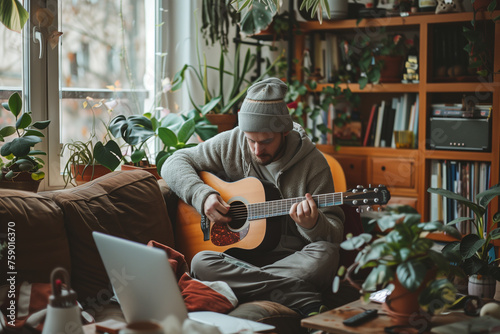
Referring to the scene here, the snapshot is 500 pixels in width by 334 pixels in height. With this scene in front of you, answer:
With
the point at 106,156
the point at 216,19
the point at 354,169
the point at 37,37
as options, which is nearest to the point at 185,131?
the point at 106,156

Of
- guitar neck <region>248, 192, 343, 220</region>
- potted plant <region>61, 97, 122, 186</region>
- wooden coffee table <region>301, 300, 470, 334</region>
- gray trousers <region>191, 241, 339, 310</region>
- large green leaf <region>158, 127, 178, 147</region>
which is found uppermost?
large green leaf <region>158, 127, 178, 147</region>

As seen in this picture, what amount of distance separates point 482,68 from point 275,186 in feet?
5.78

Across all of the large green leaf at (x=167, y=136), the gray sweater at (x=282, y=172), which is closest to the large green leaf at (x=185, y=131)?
the large green leaf at (x=167, y=136)

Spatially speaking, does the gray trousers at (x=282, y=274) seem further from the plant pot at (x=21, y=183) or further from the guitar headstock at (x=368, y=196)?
the plant pot at (x=21, y=183)

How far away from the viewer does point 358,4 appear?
3.70 metres

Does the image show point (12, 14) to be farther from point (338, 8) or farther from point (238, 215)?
point (338, 8)

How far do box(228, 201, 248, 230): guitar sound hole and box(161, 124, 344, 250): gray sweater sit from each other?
0.11 meters

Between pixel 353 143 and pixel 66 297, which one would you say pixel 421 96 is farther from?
pixel 66 297

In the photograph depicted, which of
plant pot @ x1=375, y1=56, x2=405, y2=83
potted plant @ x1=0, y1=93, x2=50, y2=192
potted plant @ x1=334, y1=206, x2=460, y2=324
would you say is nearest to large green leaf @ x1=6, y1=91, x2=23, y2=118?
potted plant @ x1=0, y1=93, x2=50, y2=192

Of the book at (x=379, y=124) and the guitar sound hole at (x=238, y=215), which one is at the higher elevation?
the book at (x=379, y=124)

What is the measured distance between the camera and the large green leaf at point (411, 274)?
4.50 feet

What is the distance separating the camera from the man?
210 cm

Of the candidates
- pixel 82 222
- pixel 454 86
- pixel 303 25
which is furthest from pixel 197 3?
pixel 82 222

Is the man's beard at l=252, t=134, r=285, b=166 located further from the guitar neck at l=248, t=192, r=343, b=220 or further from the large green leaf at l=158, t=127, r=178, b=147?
the large green leaf at l=158, t=127, r=178, b=147
